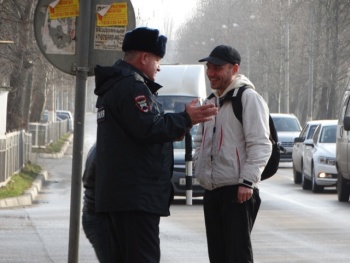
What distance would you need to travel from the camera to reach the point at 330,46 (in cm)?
6181

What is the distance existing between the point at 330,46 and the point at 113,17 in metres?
54.4

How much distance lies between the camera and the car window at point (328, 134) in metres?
26.2

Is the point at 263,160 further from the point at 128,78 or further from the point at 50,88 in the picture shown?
the point at 50,88

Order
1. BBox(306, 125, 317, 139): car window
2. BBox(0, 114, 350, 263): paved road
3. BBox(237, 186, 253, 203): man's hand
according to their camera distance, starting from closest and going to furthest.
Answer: BBox(237, 186, 253, 203): man's hand, BBox(0, 114, 350, 263): paved road, BBox(306, 125, 317, 139): car window

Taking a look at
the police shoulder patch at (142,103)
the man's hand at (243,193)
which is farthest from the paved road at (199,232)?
the police shoulder patch at (142,103)

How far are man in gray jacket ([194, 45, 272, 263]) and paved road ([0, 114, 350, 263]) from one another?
14.9 feet

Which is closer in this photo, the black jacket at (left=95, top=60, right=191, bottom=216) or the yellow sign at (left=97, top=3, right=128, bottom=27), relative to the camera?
the black jacket at (left=95, top=60, right=191, bottom=216)

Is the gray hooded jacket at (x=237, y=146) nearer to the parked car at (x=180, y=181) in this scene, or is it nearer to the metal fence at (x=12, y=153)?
the parked car at (x=180, y=181)

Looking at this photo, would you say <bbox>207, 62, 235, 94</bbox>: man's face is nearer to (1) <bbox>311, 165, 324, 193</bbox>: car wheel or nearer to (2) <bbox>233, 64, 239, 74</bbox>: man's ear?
(2) <bbox>233, 64, 239, 74</bbox>: man's ear

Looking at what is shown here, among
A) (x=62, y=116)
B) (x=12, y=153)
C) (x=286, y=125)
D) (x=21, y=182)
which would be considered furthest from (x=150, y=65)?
(x=62, y=116)

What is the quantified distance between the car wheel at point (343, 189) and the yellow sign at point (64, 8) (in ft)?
44.0

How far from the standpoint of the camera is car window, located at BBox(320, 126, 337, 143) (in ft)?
86.0

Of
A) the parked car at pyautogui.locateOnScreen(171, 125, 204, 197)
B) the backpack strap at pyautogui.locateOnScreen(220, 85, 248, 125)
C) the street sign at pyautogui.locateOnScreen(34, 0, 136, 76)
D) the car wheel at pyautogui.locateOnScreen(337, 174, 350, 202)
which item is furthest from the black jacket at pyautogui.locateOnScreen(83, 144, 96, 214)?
the car wheel at pyautogui.locateOnScreen(337, 174, 350, 202)

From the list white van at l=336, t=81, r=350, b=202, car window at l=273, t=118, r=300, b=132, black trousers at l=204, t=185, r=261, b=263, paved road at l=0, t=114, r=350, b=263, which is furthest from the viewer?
car window at l=273, t=118, r=300, b=132
